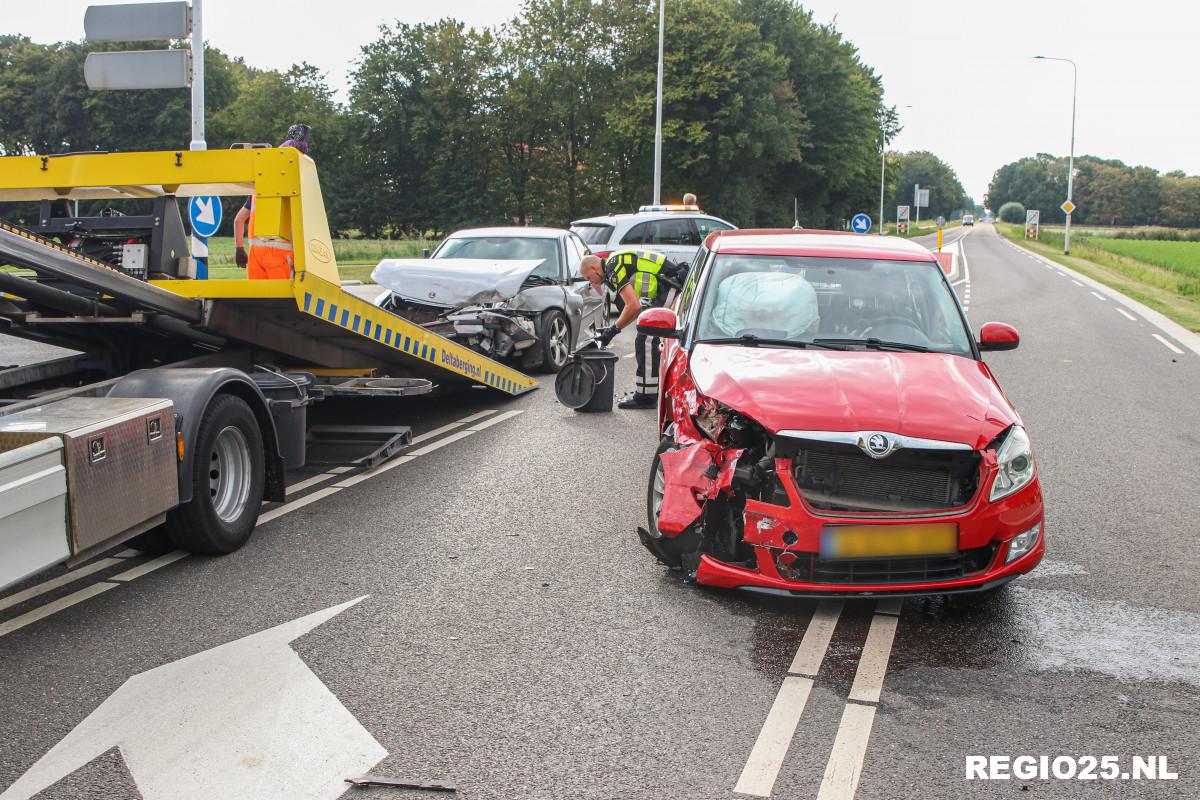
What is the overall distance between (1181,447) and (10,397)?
884 centimetres

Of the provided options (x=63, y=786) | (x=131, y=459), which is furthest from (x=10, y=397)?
(x=63, y=786)

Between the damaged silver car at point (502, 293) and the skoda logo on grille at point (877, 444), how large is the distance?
712cm

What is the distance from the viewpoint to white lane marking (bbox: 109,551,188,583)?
5473 mm

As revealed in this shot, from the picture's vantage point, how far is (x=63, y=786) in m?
3.40

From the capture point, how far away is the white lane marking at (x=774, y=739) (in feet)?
11.2

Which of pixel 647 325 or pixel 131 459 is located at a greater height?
pixel 647 325

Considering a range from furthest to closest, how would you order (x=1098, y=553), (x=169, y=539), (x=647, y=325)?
(x=647, y=325) < (x=1098, y=553) < (x=169, y=539)

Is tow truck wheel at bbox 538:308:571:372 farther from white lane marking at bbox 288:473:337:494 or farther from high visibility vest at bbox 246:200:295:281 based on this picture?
high visibility vest at bbox 246:200:295:281

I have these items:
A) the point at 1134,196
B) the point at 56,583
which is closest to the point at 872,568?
the point at 56,583

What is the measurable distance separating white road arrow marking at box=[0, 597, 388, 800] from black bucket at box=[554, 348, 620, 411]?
6063 millimetres

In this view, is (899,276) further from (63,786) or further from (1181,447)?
(63,786)

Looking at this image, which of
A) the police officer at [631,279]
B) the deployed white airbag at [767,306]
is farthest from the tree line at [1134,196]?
the deployed white airbag at [767,306]

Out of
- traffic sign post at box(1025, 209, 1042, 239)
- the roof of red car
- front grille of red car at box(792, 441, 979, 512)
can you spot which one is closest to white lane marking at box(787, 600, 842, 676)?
front grille of red car at box(792, 441, 979, 512)

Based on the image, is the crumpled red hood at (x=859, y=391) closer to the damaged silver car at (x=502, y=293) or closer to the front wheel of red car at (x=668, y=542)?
the front wheel of red car at (x=668, y=542)
